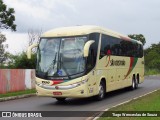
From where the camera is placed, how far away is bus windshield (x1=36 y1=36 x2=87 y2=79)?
1745 cm

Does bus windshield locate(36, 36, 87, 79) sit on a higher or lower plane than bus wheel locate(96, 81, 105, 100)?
higher

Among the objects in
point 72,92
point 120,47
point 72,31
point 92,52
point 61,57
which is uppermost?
point 72,31

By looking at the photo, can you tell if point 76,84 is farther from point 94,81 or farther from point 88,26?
point 88,26

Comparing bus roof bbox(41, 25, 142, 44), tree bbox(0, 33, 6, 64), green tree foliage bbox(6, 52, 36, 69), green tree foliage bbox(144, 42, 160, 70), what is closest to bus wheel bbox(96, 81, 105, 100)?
bus roof bbox(41, 25, 142, 44)

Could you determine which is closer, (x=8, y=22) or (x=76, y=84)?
(x=76, y=84)

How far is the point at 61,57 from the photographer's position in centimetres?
1767

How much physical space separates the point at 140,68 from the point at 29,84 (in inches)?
323

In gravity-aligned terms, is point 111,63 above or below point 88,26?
below

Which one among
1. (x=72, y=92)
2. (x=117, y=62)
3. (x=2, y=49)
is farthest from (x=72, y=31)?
(x=2, y=49)

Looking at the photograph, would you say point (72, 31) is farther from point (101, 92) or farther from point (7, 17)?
point (7, 17)

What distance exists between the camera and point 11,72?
25.0 metres

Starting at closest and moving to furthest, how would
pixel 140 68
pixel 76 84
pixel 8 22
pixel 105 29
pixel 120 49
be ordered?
pixel 76 84
pixel 105 29
pixel 120 49
pixel 140 68
pixel 8 22

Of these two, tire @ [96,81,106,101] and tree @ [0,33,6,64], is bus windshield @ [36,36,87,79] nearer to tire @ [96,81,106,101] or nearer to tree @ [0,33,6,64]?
tire @ [96,81,106,101]

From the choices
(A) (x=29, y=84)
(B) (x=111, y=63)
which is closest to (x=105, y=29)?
(B) (x=111, y=63)
